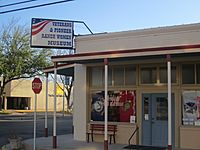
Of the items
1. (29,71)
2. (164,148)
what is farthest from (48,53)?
(164,148)

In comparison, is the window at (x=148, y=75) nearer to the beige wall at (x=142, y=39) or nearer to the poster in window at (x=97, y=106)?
the beige wall at (x=142, y=39)

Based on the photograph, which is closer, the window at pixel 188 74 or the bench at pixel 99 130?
the window at pixel 188 74

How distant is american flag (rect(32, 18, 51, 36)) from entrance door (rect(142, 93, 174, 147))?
9094 millimetres

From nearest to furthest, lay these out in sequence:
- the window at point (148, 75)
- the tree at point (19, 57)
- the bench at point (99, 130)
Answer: the window at point (148, 75), the bench at point (99, 130), the tree at point (19, 57)

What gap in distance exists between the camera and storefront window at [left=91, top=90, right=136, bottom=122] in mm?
17625

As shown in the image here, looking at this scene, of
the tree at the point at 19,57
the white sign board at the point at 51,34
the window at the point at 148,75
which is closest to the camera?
the window at the point at 148,75

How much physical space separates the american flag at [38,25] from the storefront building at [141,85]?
4.76 metres

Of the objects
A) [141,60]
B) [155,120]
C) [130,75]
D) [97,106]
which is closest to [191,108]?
[155,120]

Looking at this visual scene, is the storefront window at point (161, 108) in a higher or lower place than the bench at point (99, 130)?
higher

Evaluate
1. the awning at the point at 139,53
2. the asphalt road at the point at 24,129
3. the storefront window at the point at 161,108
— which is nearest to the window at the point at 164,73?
the storefront window at the point at 161,108

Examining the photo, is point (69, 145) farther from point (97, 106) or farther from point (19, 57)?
point (19, 57)

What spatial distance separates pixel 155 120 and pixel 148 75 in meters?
2.01

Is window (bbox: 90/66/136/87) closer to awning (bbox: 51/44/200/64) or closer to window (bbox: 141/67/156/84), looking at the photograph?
window (bbox: 141/67/156/84)

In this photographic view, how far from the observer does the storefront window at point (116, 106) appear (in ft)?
57.8
